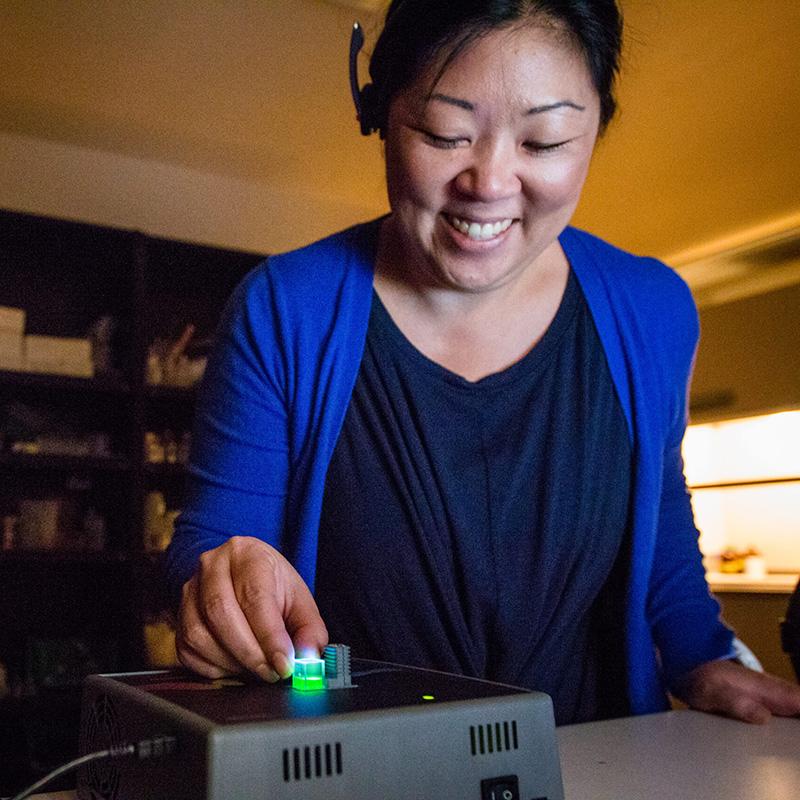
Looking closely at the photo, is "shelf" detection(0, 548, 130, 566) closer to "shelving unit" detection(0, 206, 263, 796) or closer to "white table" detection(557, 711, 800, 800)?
A: "shelving unit" detection(0, 206, 263, 796)


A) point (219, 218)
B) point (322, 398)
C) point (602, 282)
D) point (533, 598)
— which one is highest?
point (219, 218)

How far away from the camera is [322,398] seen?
3.13 ft

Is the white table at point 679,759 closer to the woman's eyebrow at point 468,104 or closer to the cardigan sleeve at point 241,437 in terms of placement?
the cardigan sleeve at point 241,437

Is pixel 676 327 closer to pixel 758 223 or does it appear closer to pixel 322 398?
pixel 322 398

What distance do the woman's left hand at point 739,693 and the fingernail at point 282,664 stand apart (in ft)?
1.83

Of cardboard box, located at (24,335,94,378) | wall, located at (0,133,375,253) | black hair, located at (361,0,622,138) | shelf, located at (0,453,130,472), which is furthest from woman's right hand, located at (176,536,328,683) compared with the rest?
wall, located at (0,133,375,253)

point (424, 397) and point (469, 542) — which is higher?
point (424, 397)

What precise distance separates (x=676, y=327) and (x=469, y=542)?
1.20 ft

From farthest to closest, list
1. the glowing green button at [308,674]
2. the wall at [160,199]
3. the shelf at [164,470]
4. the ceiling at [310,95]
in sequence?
the wall at [160,199]
the shelf at [164,470]
the ceiling at [310,95]
the glowing green button at [308,674]

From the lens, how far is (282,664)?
24.3 inches

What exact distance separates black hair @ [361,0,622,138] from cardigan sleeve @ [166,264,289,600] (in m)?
0.26

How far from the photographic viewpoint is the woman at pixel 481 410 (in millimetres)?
881

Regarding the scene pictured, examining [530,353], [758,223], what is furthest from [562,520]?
[758,223]

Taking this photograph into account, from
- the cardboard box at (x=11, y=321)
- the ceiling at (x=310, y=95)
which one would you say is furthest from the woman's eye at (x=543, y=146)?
the cardboard box at (x=11, y=321)
